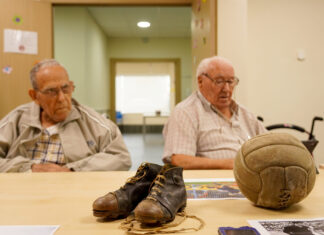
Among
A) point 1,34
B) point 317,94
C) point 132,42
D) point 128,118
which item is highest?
point 132,42

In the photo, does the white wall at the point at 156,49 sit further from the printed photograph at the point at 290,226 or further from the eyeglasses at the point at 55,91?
the printed photograph at the point at 290,226

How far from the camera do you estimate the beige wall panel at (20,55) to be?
10.1 feet

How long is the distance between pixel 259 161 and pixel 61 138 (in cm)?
126


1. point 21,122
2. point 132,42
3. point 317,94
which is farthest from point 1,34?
point 132,42

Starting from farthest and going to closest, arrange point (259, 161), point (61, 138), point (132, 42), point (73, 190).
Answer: point (132, 42) < point (61, 138) < point (73, 190) < point (259, 161)

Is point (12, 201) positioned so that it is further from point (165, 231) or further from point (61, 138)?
point (61, 138)

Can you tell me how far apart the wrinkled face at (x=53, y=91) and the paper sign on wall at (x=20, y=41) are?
1618 mm

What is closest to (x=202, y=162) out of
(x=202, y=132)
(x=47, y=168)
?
(x=202, y=132)

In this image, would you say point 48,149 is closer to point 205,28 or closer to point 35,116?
point 35,116

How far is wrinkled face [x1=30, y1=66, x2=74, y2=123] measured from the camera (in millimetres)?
1730

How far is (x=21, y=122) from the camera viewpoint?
1724 mm

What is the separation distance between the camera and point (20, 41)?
313 centimetres

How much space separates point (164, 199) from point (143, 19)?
21.5 feet

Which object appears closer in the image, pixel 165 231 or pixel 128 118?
pixel 165 231
